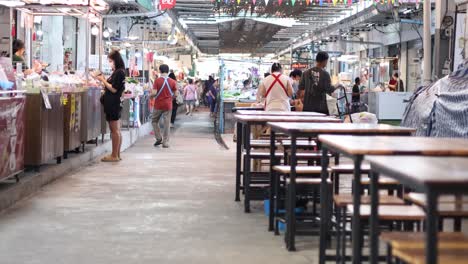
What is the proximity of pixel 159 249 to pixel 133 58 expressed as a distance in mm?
16251

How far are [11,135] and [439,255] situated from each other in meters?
5.43

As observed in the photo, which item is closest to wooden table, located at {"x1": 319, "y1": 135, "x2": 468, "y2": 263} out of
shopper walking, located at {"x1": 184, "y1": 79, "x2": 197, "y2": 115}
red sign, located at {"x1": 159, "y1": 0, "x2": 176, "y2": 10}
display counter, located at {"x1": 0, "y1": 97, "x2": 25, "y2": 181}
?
display counter, located at {"x1": 0, "y1": 97, "x2": 25, "y2": 181}

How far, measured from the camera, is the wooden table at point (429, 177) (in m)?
2.75

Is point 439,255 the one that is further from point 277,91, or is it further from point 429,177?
point 277,91

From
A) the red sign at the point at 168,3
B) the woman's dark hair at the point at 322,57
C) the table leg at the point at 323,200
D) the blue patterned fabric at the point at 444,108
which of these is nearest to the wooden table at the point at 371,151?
the table leg at the point at 323,200

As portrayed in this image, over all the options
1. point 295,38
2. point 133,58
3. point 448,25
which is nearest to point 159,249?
point 448,25

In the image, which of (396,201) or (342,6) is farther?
(342,6)

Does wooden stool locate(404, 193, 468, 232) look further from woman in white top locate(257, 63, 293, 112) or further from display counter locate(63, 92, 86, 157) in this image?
display counter locate(63, 92, 86, 157)

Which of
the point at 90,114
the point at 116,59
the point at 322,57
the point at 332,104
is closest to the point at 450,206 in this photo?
the point at 322,57

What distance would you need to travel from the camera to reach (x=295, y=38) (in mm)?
34875

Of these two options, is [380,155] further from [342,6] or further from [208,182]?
[342,6]

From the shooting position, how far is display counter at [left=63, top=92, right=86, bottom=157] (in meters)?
10.4

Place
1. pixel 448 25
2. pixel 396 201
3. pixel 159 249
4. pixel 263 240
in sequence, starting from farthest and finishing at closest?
pixel 448 25 → pixel 263 240 → pixel 159 249 → pixel 396 201

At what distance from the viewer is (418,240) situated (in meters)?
3.69
